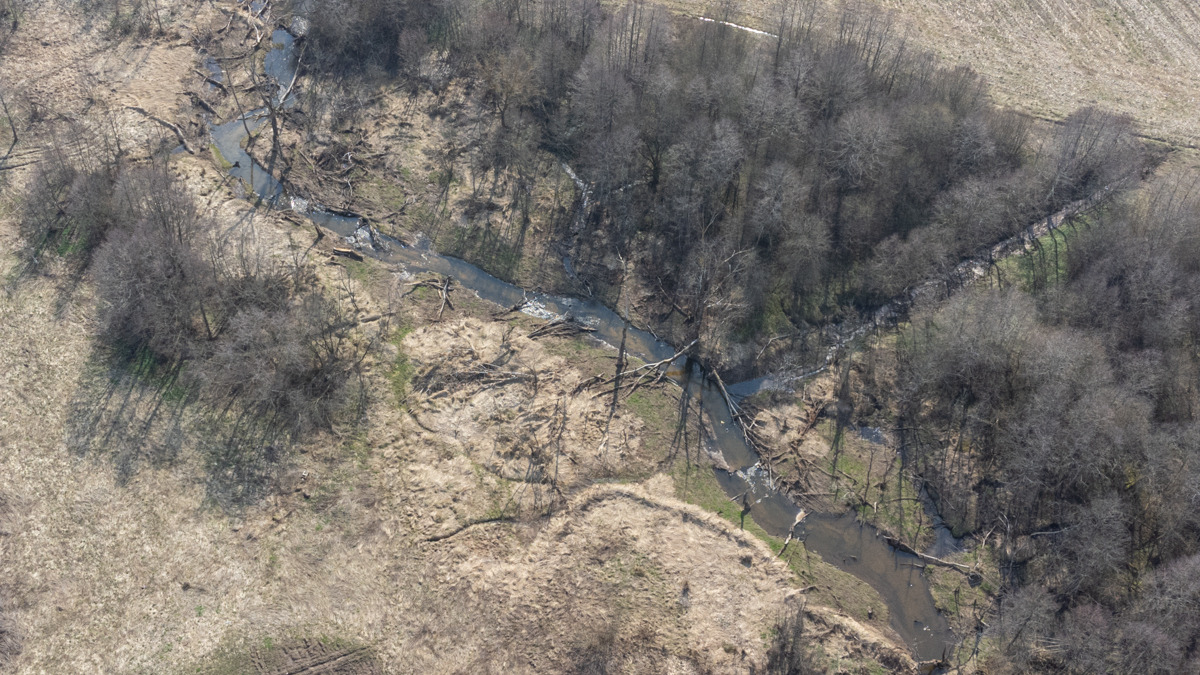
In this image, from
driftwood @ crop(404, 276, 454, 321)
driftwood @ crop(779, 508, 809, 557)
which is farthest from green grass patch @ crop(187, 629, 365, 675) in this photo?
driftwood @ crop(779, 508, 809, 557)

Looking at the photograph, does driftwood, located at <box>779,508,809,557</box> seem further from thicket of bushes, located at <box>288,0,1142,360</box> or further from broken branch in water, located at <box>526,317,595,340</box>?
broken branch in water, located at <box>526,317,595,340</box>

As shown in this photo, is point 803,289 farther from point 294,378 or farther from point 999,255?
point 294,378

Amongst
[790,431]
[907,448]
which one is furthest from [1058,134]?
[790,431]

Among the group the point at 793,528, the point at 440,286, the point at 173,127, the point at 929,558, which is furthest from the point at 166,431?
the point at 929,558

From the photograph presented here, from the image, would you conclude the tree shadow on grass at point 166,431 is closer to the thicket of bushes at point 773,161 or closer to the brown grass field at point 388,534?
the brown grass field at point 388,534

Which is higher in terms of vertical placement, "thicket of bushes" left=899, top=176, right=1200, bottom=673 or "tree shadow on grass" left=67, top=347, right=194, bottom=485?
"thicket of bushes" left=899, top=176, right=1200, bottom=673

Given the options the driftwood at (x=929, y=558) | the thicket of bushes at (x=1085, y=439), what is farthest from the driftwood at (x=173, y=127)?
the driftwood at (x=929, y=558)
